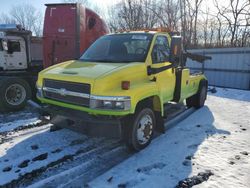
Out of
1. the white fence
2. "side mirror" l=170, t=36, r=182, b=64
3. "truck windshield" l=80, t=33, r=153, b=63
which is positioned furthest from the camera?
the white fence

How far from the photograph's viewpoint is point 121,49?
18.2 feet

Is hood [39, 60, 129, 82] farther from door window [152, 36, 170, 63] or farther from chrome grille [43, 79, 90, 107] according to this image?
door window [152, 36, 170, 63]

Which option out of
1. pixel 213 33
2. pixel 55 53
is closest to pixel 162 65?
pixel 55 53

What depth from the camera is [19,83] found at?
819 centimetres

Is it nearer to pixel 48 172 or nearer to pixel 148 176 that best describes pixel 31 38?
pixel 48 172

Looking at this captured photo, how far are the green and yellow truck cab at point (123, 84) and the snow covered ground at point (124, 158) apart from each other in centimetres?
53

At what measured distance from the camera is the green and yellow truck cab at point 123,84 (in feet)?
14.0

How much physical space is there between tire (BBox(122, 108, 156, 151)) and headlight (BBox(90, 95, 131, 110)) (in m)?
0.44

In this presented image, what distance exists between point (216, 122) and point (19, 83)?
6.08m

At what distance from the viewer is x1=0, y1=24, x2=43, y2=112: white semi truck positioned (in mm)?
8047

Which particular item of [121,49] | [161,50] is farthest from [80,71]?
[161,50]

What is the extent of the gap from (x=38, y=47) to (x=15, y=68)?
4.09 ft

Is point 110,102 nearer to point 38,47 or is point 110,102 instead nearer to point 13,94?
point 13,94

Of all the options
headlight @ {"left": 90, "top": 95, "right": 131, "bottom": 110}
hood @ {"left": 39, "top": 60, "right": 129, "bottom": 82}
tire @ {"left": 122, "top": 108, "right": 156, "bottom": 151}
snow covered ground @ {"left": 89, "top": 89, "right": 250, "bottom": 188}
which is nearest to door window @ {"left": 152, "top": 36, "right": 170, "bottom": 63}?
hood @ {"left": 39, "top": 60, "right": 129, "bottom": 82}
